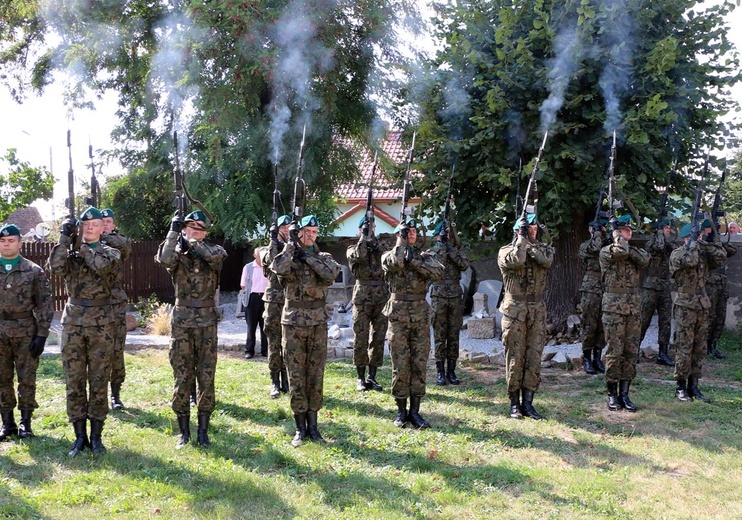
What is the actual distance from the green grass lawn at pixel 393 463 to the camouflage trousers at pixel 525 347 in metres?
0.48

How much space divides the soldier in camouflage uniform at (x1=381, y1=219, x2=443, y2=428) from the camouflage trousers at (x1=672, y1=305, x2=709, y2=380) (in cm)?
329

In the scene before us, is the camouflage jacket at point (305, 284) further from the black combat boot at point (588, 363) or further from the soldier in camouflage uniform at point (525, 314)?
the black combat boot at point (588, 363)

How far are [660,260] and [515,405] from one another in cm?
470

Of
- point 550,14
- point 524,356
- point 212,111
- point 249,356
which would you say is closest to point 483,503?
point 524,356

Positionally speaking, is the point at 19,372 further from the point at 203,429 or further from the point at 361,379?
the point at 361,379

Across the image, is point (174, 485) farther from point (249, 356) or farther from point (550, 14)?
point (550, 14)

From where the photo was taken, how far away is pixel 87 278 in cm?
617

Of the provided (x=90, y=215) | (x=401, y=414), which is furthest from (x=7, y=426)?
(x=401, y=414)

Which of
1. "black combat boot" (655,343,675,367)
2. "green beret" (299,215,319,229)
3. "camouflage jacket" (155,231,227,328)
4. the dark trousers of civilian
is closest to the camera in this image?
"camouflage jacket" (155,231,227,328)

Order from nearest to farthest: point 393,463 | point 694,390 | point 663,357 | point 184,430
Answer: point 393,463
point 184,430
point 694,390
point 663,357

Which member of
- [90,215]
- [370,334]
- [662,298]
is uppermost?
[90,215]

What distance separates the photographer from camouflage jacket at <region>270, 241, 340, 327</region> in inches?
247

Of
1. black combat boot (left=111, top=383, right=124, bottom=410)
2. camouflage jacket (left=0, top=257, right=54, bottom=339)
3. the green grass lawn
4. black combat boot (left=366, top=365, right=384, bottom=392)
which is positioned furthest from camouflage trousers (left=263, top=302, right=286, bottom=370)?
camouflage jacket (left=0, top=257, right=54, bottom=339)

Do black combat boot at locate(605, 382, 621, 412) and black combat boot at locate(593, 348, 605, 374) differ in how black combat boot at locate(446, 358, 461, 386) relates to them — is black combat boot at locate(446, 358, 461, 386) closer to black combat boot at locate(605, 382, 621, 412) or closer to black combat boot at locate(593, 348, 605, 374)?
black combat boot at locate(605, 382, 621, 412)
